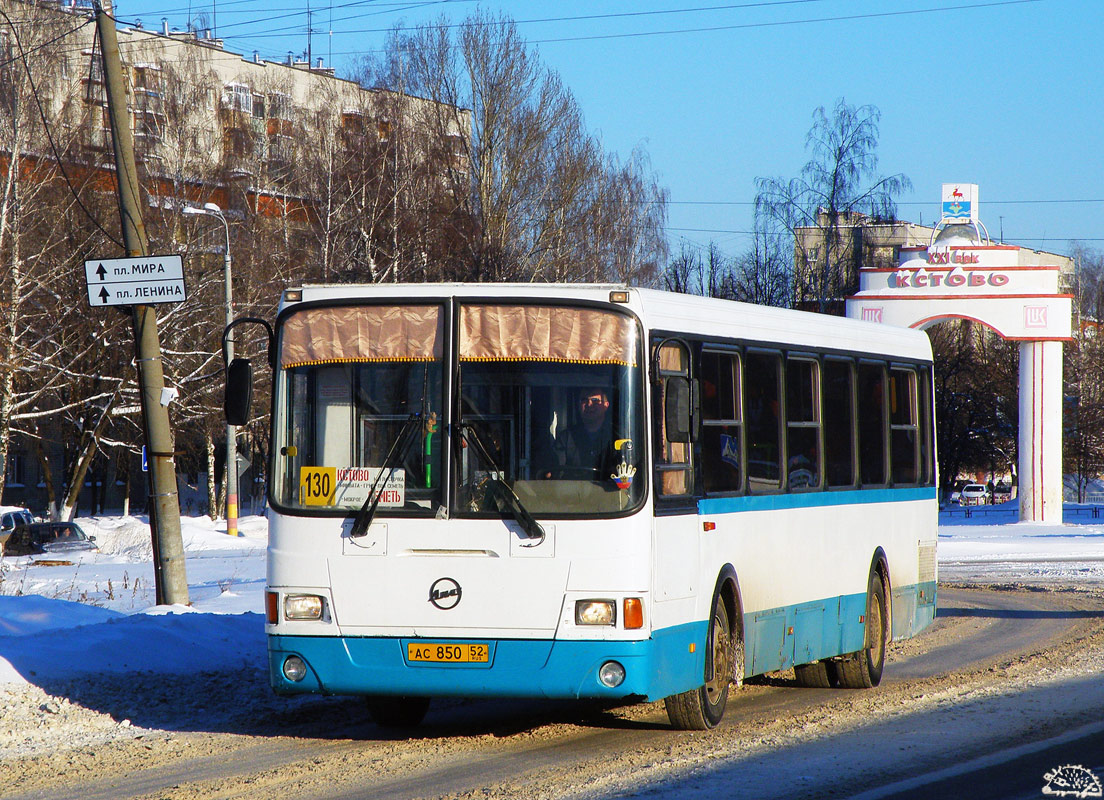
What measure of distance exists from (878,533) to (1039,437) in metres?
32.0

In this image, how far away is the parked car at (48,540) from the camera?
34.4 meters

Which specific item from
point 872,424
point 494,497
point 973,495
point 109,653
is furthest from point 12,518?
point 973,495

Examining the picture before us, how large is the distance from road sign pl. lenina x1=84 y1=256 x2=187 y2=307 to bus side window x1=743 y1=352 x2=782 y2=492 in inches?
220

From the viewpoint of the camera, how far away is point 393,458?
8.38 metres

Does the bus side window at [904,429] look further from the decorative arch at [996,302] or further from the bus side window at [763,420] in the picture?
the decorative arch at [996,302]

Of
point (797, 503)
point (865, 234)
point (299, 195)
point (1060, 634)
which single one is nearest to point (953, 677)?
point (797, 503)

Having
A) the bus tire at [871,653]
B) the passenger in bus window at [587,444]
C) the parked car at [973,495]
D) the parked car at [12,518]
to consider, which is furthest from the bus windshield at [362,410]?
the parked car at [973,495]

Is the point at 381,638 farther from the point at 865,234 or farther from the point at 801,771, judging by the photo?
the point at 865,234

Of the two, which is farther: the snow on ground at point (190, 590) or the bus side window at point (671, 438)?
the snow on ground at point (190, 590)

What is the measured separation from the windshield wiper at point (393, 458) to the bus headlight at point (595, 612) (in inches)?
50.0

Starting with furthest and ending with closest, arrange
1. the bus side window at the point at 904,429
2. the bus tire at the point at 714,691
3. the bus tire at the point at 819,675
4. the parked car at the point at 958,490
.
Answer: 1. the parked car at the point at 958,490
2. the bus side window at the point at 904,429
3. the bus tire at the point at 819,675
4. the bus tire at the point at 714,691

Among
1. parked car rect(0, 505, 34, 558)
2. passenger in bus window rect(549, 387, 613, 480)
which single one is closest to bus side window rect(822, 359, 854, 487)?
passenger in bus window rect(549, 387, 613, 480)

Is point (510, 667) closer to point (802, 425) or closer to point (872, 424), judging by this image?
point (802, 425)

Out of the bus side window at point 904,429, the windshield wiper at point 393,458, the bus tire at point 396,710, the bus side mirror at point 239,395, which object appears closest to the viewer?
the windshield wiper at point 393,458
